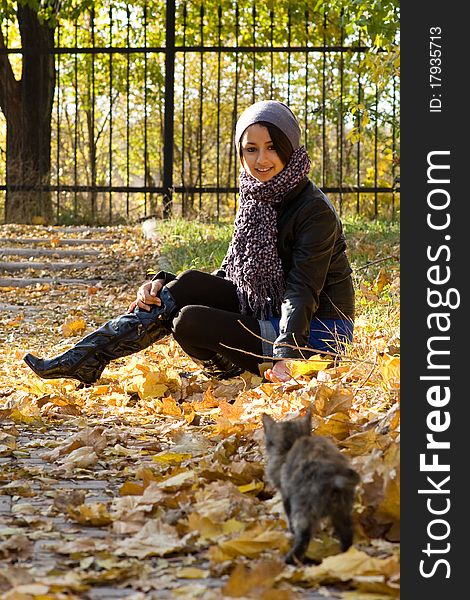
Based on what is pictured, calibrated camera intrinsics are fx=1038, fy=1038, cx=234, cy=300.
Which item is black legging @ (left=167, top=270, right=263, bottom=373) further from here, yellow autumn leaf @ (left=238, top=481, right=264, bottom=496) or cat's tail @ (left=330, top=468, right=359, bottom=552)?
cat's tail @ (left=330, top=468, right=359, bottom=552)

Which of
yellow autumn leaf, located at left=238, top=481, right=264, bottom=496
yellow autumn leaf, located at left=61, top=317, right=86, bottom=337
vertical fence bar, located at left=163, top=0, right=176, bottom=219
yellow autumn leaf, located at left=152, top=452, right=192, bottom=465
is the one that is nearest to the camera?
yellow autumn leaf, located at left=238, top=481, right=264, bottom=496

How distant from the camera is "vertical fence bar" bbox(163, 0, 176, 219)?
12.3m

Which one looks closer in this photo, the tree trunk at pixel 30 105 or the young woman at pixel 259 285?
the young woman at pixel 259 285

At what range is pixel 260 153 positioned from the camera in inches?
181

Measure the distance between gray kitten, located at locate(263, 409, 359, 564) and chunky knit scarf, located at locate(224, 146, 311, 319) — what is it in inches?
90.1

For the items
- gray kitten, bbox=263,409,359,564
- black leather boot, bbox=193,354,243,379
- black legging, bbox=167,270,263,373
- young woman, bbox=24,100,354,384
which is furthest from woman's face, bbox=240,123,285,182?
gray kitten, bbox=263,409,359,564

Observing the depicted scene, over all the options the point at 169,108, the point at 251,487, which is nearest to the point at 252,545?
the point at 251,487

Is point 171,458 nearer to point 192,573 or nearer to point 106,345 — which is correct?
point 192,573

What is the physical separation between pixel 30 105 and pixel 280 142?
9.26m

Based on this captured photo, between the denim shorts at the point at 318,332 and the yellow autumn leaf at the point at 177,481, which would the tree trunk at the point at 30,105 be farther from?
the yellow autumn leaf at the point at 177,481

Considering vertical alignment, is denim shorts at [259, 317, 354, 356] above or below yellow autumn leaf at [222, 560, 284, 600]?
above

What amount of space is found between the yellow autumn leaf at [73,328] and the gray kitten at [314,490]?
4.62 m

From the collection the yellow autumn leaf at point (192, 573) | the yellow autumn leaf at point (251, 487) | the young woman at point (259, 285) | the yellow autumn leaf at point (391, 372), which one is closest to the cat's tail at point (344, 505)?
the yellow autumn leaf at point (192, 573)

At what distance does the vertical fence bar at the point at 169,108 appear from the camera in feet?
40.4
